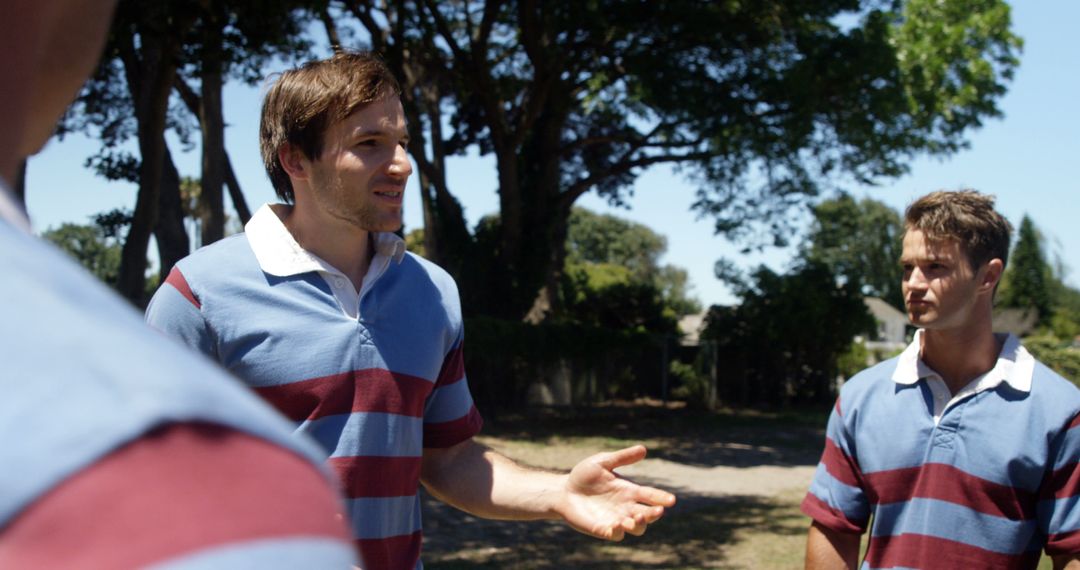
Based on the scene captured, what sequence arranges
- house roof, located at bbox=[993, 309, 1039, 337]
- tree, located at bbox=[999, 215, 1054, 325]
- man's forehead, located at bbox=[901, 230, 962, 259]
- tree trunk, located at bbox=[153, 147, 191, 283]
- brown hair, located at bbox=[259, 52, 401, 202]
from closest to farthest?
brown hair, located at bbox=[259, 52, 401, 202]
man's forehead, located at bbox=[901, 230, 962, 259]
tree trunk, located at bbox=[153, 147, 191, 283]
house roof, located at bbox=[993, 309, 1039, 337]
tree, located at bbox=[999, 215, 1054, 325]

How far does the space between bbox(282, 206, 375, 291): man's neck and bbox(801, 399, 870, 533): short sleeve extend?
1.73m

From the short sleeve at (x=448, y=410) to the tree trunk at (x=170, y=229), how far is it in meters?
10.1

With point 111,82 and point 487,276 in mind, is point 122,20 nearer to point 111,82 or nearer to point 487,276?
point 111,82

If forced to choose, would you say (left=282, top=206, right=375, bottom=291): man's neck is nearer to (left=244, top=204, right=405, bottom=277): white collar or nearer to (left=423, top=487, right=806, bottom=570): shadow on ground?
(left=244, top=204, right=405, bottom=277): white collar

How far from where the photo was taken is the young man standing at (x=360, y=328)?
2.19 m

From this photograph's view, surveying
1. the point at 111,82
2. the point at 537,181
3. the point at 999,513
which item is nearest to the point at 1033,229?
the point at 537,181

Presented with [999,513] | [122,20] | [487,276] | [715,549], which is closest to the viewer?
[999,513]

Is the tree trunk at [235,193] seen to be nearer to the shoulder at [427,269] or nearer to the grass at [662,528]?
the grass at [662,528]

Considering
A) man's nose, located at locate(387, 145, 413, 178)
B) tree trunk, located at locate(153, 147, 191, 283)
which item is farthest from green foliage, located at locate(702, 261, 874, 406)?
man's nose, located at locate(387, 145, 413, 178)

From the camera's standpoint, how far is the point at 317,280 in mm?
2363

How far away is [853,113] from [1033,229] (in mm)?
55216

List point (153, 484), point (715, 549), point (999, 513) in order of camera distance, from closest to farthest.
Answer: point (153, 484) < point (999, 513) < point (715, 549)

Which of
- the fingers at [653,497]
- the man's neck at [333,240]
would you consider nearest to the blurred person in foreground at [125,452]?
the fingers at [653,497]

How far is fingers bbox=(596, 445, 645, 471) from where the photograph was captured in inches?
83.9
